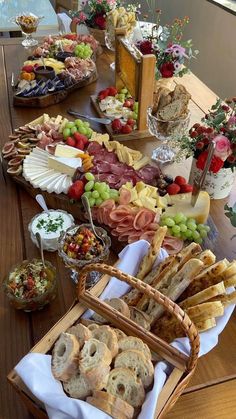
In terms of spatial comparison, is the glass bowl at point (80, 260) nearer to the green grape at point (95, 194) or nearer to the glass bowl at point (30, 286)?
the glass bowl at point (30, 286)

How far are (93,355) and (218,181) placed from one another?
2.44 feet

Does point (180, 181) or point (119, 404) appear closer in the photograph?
point (119, 404)

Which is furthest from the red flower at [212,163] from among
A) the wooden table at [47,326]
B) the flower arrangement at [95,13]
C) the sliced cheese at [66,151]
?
the flower arrangement at [95,13]

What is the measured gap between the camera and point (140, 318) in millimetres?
747

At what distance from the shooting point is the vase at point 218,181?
3.83 feet

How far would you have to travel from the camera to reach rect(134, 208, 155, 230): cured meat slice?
1.05 meters

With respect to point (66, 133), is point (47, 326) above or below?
below

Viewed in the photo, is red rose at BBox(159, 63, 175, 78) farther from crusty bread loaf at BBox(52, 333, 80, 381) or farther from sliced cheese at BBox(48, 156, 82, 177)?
crusty bread loaf at BBox(52, 333, 80, 381)

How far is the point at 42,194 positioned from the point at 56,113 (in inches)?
24.9

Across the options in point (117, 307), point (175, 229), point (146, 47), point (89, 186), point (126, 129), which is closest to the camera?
point (117, 307)

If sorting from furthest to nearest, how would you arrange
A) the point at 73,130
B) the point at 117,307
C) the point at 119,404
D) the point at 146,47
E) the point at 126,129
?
1. the point at 146,47
2. the point at 126,129
3. the point at 73,130
4. the point at 117,307
5. the point at 119,404

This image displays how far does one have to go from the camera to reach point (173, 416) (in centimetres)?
72

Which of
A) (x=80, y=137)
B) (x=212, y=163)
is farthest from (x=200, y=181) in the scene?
(x=80, y=137)

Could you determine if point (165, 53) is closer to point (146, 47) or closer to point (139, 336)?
point (146, 47)
